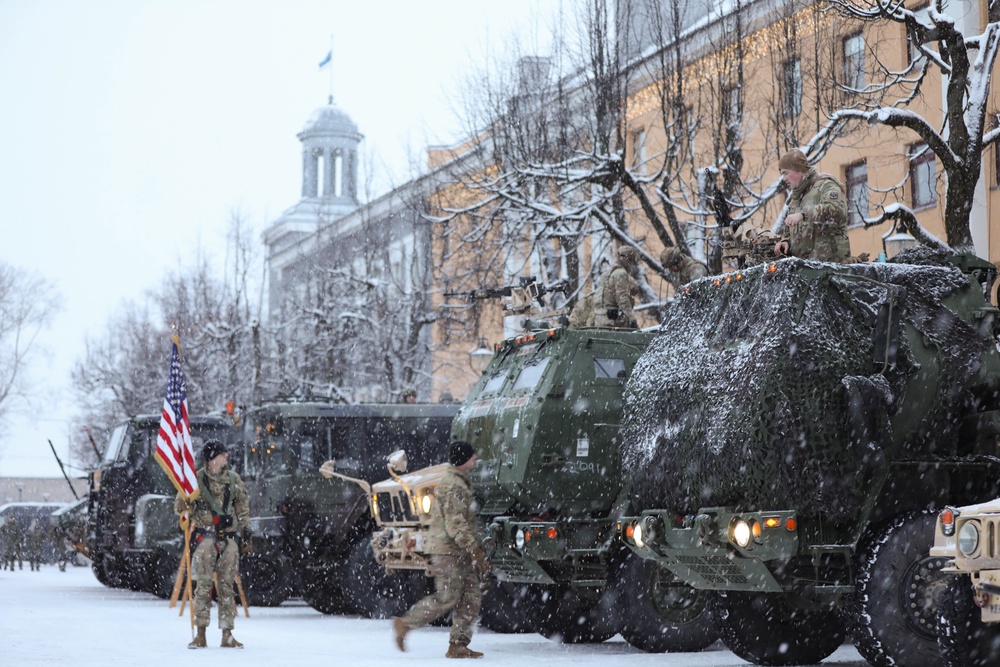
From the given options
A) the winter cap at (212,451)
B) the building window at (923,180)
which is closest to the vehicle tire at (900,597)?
the winter cap at (212,451)

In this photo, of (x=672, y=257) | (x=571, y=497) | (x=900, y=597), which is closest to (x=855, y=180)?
(x=672, y=257)

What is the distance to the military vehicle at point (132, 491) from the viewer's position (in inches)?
910

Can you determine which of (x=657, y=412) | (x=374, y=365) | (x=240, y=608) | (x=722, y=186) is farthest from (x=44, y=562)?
(x=657, y=412)

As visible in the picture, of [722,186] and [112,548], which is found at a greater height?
[722,186]

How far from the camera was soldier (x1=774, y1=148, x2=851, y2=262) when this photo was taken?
11.6 m

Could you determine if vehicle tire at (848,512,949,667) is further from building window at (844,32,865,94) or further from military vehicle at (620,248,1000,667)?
building window at (844,32,865,94)

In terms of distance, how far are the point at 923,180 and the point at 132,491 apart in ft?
45.7

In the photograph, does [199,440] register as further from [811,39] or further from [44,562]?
[44,562]

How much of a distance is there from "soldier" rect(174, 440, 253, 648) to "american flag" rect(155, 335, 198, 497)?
1611 mm

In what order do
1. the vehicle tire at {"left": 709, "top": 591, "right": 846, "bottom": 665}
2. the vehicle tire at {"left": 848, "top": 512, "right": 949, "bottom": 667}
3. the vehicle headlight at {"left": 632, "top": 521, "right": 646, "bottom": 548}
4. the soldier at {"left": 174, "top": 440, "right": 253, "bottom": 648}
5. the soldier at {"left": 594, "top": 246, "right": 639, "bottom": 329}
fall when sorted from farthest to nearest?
the soldier at {"left": 594, "top": 246, "right": 639, "bottom": 329}, the soldier at {"left": 174, "top": 440, "right": 253, "bottom": 648}, the vehicle tire at {"left": 709, "top": 591, "right": 846, "bottom": 665}, the vehicle headlight at {"left": 632, "top": 521, "right": 646, "bottom": 548}, the vehicle tire at {"left": 848, "top": 512, "right": 949, "bottom": 667}

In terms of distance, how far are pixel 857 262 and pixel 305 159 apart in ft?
234

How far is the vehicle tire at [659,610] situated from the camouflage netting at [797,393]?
165cm

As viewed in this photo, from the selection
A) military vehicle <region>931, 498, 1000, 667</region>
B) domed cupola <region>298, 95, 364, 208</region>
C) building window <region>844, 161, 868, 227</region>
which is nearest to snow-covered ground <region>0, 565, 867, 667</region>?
military vehicle <region>931, 498, 1000, 667</region>

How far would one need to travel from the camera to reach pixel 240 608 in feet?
68.2
